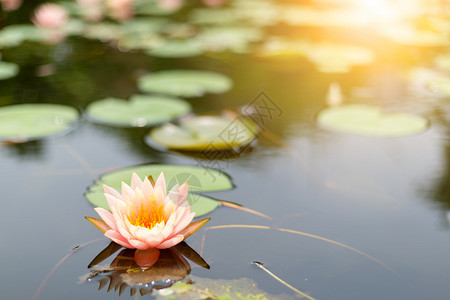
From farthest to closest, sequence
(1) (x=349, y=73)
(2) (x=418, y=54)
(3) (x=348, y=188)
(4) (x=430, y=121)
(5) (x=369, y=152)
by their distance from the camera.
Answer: (2) (x=418, y=54) → (1) (x=349, y=73) → (4) (x=430, y=121) → (5) (x=369, y=152) → (3) (x=348, y=188)

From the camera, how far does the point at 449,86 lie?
2172 mm

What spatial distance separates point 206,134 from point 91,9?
262 cm

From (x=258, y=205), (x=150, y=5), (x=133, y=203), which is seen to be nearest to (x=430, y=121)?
(x=258, y=205)

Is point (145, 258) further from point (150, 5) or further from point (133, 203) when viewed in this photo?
point (150, 5)

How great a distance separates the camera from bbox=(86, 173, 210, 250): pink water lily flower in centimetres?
100

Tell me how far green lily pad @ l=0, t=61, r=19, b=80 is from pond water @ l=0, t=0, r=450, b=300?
6cm

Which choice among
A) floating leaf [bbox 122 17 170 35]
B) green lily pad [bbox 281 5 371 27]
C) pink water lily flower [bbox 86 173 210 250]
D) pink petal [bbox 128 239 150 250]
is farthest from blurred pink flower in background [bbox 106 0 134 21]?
pink petal [bbox 128 239 150 250]

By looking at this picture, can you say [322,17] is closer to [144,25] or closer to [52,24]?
[144,25]

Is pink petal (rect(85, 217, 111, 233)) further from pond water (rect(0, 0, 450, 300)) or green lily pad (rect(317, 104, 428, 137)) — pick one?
green lily pad (rect(317, 104, 428, 137))

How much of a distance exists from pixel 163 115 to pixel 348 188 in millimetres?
788

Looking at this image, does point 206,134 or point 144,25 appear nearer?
point 206,134

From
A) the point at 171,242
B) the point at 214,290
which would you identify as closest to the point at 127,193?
the point at 171,242

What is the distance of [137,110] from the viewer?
192 centimetres

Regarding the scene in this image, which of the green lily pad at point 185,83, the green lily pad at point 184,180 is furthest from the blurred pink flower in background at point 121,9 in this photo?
the green lily pad at point 184,180
